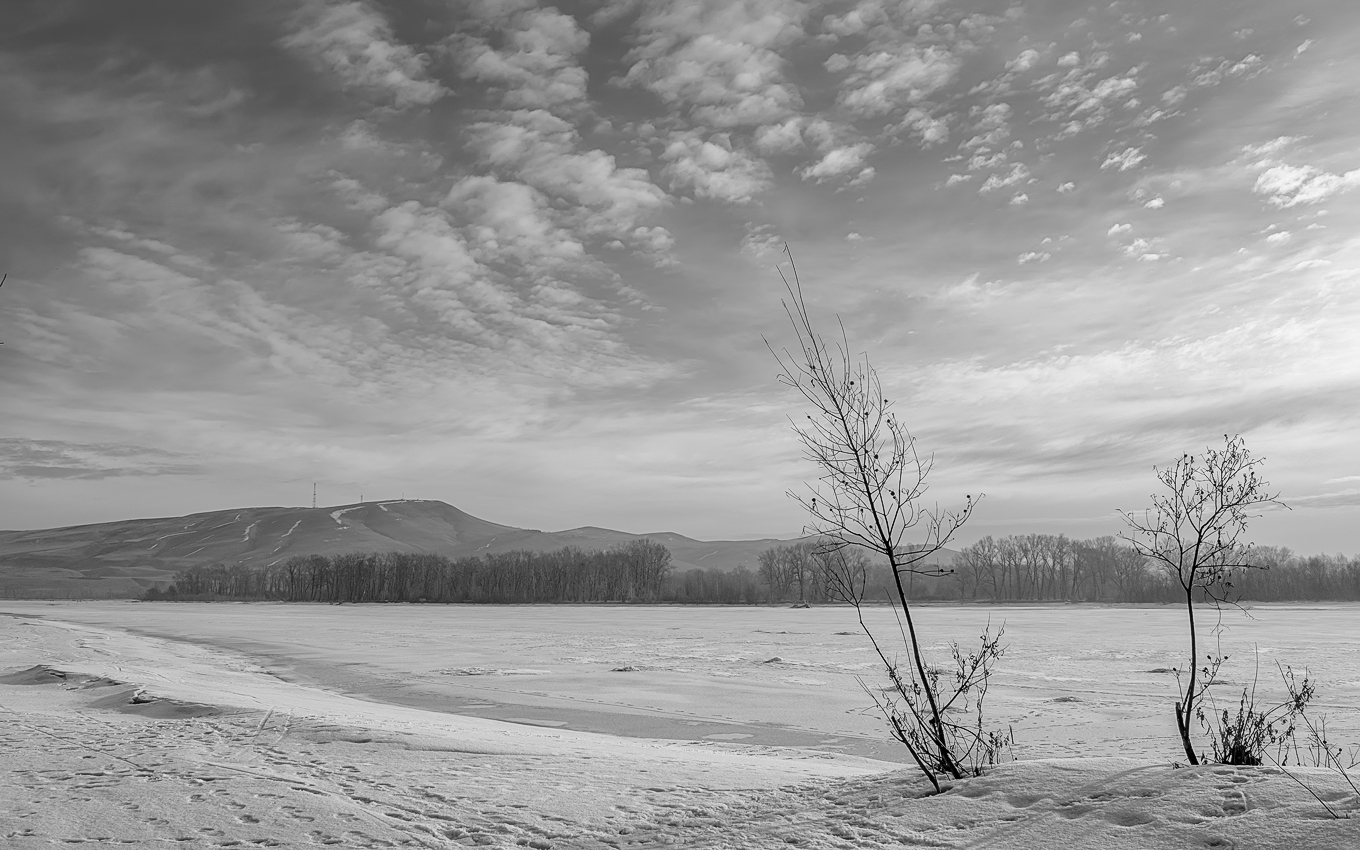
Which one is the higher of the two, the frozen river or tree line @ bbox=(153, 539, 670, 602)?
the frozen river

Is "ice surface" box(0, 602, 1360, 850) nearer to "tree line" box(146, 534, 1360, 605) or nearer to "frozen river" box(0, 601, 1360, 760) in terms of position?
"frozen river" box(0, 601, 1360, 760)

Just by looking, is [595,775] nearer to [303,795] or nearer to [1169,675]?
[303,795]

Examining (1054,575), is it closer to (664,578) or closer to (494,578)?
(664,578)

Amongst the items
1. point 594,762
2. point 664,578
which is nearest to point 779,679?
point 594,762

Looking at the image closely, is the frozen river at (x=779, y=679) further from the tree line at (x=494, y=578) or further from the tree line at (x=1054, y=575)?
the tree line at (x=494, y=578)

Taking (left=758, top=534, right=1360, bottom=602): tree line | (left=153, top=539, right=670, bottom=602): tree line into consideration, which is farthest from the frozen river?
(left=153, top=539, right=670, bottom=602): tree line

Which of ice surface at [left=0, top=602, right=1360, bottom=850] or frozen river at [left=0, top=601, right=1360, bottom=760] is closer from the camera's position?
ice surface at [left=0, top=602, right=1360, bottom=850]

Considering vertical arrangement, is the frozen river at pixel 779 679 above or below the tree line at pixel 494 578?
above

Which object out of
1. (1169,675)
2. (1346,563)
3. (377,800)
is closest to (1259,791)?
(377,800)

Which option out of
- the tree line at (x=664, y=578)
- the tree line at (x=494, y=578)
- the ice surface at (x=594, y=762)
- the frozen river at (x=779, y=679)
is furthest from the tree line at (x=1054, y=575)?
the ice surface at (x=594, y=762)

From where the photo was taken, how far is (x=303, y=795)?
26.9ft

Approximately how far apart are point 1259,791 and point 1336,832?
0.77 m

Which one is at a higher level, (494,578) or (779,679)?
(779,679)

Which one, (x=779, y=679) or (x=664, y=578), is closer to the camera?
(x=779, y=679)
